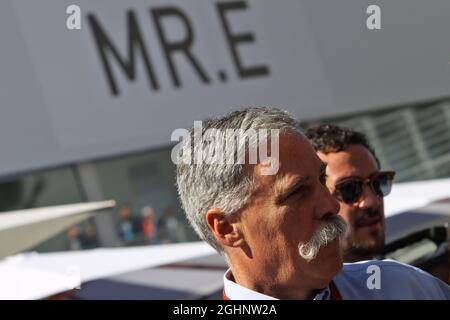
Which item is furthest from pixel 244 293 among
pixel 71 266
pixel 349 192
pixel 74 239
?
pixel 74 239

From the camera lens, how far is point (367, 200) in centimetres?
164

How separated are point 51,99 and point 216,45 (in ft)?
8.35

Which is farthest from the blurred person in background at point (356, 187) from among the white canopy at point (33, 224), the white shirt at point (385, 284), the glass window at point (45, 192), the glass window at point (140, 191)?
the glass window at point (45, 192)

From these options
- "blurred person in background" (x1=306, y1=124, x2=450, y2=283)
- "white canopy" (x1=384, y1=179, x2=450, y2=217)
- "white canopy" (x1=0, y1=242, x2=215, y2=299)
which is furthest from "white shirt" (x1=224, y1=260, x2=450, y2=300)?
"white canopy" (x1=384, y1=179, x2=450, y2=217)

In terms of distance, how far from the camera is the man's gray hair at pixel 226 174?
107cm

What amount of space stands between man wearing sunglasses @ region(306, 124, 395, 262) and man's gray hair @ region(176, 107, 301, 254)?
0.56 metres

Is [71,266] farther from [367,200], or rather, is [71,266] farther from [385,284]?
[385,284]

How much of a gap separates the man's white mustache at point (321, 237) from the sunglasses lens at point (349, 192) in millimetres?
583

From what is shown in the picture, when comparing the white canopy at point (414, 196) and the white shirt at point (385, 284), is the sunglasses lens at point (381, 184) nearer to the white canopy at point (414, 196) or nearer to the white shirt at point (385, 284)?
the white shirt at point (385, 284)

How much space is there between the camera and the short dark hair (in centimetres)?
170

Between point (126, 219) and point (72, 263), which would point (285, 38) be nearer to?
point (126, 219)

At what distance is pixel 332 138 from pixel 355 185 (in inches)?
5.6

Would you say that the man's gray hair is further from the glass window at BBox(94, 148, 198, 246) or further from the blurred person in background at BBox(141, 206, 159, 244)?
the glass window at BBox(94, 148, 198, 246)

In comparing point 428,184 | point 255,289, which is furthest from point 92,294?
point 428,184
